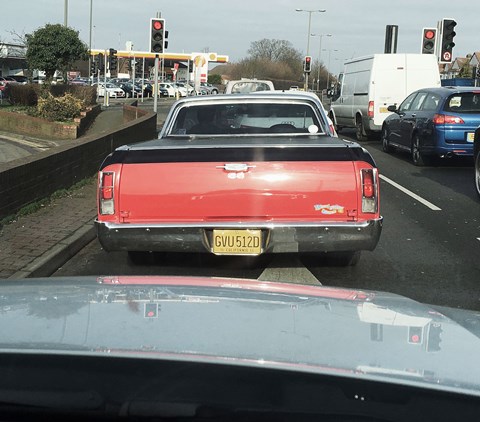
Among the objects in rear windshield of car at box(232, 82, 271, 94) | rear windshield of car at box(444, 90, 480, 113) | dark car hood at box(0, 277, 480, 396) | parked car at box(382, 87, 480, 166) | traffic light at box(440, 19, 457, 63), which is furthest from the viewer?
rear windshield of car at box(232, 82, 271, 94)

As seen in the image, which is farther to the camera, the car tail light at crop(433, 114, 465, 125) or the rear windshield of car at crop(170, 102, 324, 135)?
the car tail light at crop(433, 114, 465, 125)

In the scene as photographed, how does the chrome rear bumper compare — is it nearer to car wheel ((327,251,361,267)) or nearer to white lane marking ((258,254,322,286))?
white lane marking ((258,254,322,286))

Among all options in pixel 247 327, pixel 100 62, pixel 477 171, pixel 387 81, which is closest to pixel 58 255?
pixel 247 327

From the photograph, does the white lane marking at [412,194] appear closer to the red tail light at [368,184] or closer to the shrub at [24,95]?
the red tail light at [368,184]

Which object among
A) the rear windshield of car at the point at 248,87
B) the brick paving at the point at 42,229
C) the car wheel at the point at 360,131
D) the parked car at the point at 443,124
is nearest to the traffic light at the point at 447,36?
the car wheel at the point at 360,131

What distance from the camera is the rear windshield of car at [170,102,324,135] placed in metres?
7.27

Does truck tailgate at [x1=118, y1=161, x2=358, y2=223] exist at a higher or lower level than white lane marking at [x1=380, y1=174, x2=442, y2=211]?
higher

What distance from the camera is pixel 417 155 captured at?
14.0 m

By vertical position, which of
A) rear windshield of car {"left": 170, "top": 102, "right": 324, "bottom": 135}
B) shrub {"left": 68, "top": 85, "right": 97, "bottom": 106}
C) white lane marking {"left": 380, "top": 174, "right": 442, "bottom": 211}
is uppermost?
shrub {"left": 68, "top": 85, "right": 97, "bottom": 106}

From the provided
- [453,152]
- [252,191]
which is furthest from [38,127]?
[252,191]

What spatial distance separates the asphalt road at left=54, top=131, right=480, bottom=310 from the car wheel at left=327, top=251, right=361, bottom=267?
0.07 meters

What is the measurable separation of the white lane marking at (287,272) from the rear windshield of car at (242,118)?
1584 millimetres

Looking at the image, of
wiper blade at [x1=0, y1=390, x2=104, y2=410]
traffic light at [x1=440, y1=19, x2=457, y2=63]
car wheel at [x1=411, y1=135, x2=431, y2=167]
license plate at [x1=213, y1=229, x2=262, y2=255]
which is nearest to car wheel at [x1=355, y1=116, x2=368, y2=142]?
traffic light at [x1=440, y1=19, x2=457, y2=63]

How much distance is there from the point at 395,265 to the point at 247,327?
4569 millimetres
